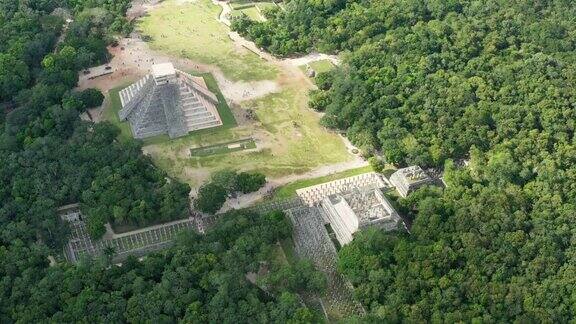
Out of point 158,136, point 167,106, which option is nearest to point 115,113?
point 158,136

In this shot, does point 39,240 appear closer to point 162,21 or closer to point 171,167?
point 171,167

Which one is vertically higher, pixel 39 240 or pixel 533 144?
→ pixel 533 144

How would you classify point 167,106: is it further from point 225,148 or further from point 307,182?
point 307,182

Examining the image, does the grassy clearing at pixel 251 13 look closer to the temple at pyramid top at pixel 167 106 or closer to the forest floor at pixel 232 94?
the forest floor at pixel 232 94

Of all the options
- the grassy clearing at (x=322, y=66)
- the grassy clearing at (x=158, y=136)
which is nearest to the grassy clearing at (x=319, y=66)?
the grassy clearing at (x=322, y=66)

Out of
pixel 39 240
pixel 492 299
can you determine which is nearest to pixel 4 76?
pixel 39 240

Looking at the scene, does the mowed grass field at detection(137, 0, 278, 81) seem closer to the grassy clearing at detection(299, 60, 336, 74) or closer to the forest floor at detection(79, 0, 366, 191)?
the forest floor at detection(79, 0, 366, 191)

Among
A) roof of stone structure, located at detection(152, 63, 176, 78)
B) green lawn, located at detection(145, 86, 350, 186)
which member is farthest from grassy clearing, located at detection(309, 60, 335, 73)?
roof of stone structure, located at detection(152, 63, 176, 78)
